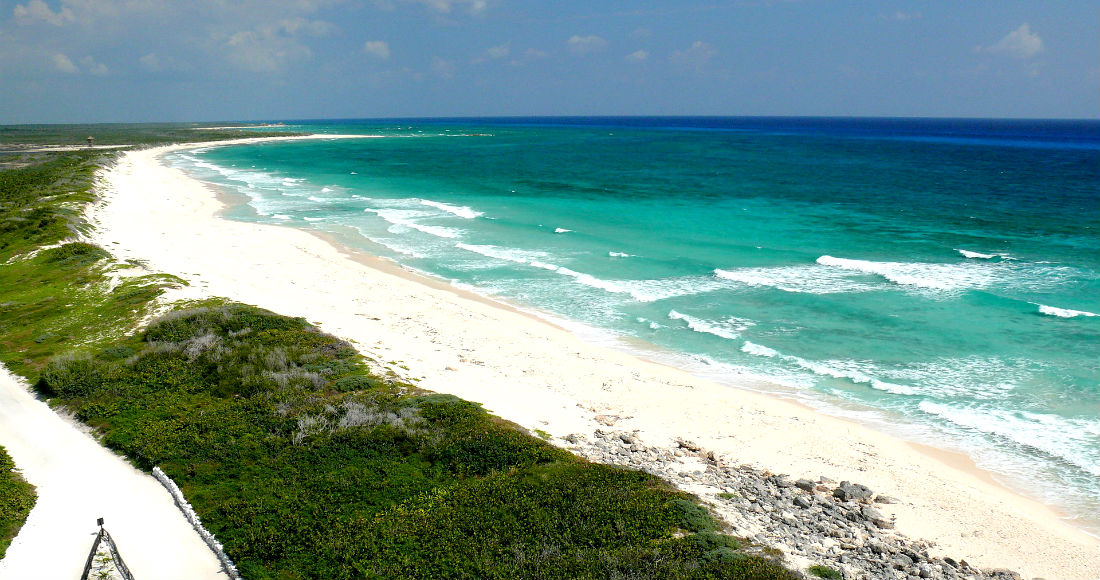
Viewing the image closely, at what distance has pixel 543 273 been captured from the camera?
4019cm

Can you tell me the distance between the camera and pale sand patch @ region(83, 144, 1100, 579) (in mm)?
15496

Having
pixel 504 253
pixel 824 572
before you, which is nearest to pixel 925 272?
pixel 504 253

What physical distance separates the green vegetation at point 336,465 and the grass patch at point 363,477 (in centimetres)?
5

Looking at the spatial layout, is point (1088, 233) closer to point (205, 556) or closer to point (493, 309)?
point (493, 309)

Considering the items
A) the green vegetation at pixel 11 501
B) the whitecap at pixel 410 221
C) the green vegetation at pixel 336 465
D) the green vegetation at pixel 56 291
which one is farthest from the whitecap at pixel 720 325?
the whitecap at pixel 410 221

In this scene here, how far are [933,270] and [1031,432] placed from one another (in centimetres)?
2095

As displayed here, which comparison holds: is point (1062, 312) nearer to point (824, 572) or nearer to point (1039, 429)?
point (1039, 429)

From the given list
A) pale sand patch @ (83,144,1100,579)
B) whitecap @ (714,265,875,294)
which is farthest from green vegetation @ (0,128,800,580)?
whitecap @ (714,265,875,294)

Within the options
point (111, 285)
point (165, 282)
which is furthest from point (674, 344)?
point (111, 285)

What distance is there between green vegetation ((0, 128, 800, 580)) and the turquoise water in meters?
11.3

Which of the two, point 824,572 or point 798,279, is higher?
point 798,279

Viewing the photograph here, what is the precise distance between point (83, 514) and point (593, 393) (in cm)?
1480

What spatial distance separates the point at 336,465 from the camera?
52.5 feet

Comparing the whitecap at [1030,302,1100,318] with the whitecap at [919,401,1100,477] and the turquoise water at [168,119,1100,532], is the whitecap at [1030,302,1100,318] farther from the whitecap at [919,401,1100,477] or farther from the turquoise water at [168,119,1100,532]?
the whitecap at [919,401,1100,477]
